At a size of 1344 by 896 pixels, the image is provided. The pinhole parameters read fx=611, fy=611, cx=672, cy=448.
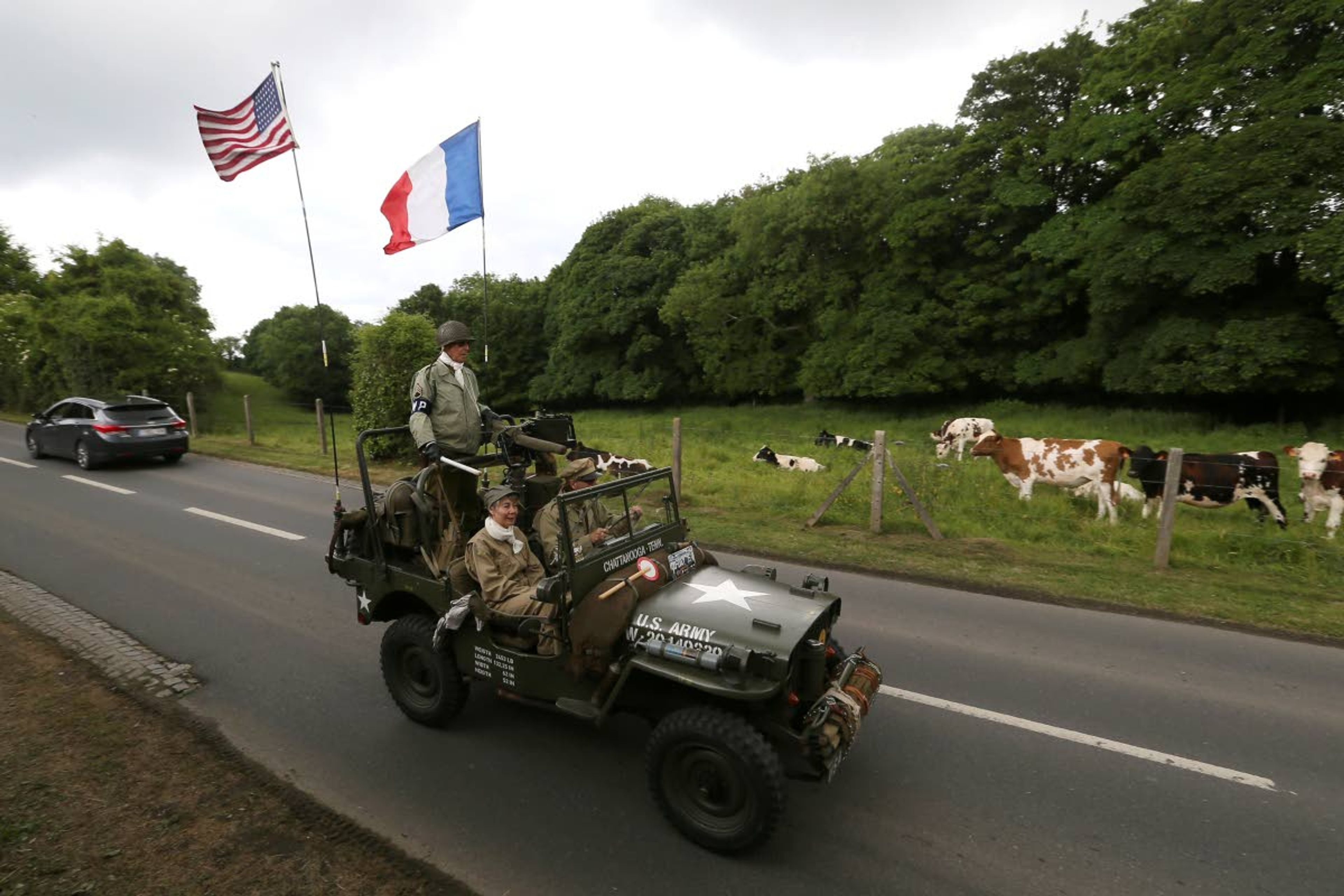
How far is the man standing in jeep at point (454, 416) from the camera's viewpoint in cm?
483

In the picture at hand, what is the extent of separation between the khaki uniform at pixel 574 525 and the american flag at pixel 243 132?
6435 mm

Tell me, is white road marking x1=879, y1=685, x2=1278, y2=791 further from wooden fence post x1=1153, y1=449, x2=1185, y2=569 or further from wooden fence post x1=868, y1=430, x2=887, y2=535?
wooden fence post x1=868, y1=430, x2=887, y2=535

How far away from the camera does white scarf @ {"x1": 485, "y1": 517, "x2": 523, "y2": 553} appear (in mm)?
4152

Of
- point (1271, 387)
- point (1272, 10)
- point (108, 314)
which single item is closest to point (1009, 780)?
point (1271, 387)

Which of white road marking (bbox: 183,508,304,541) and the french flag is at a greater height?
the french flag

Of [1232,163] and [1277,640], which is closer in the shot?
[1277,640]

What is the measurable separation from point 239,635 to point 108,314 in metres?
27.0

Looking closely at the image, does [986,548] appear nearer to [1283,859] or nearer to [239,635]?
[1283,859]

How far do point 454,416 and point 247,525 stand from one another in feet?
22.0

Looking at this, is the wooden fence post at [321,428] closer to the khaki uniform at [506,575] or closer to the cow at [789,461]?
the cow at [789,461]

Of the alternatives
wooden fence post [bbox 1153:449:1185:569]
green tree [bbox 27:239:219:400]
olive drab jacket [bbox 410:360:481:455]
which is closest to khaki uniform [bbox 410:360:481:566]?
olive drab jacket [bbox 410:360:481:455]

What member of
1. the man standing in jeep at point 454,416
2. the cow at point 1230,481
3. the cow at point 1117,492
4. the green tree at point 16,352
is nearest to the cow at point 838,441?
the cow at point 1117,492

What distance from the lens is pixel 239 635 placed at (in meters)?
5.84

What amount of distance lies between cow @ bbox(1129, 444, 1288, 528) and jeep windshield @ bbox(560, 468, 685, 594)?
792 cm
